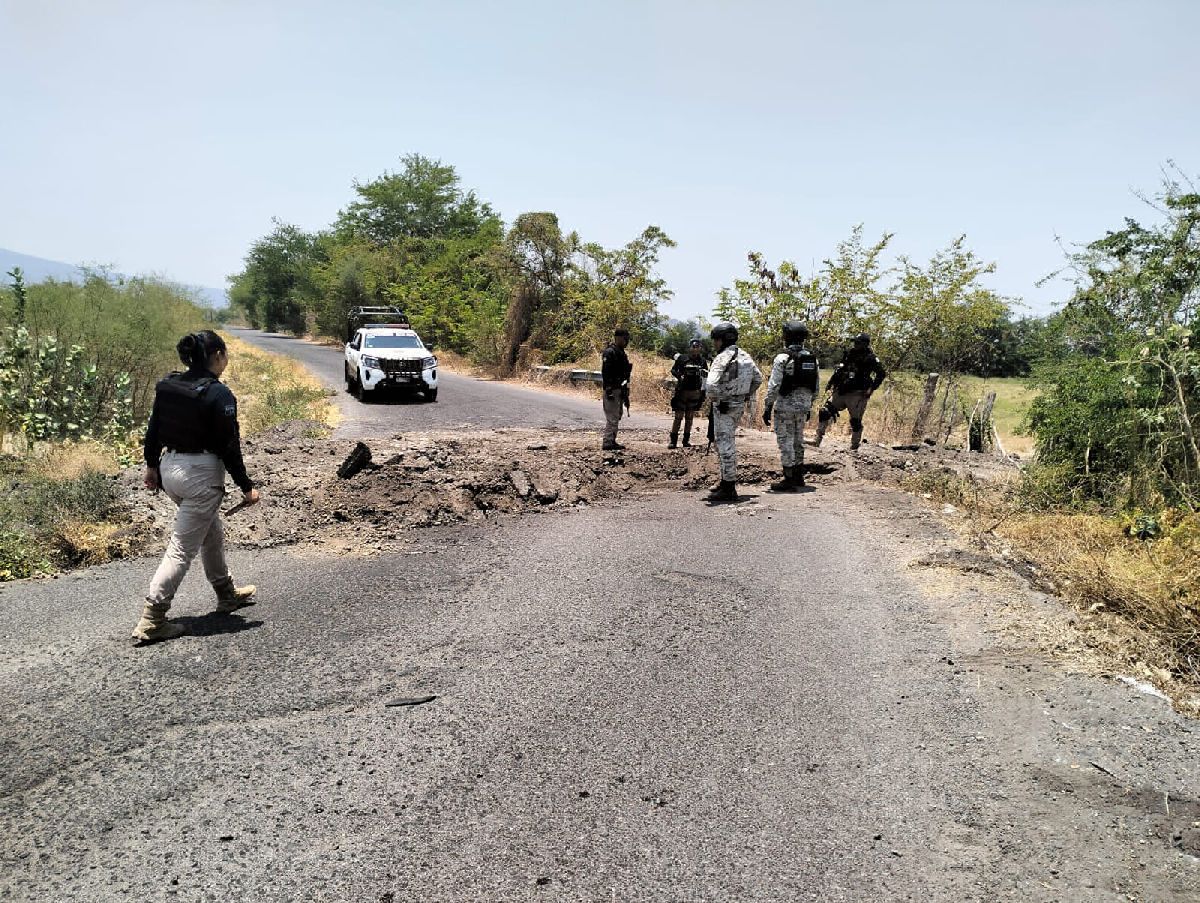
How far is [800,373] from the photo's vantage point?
9.14 metres

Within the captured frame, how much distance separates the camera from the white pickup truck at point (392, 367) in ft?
61.7

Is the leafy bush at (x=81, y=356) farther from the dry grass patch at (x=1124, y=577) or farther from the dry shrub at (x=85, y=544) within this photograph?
the dry grass patch at (x=1124, y=577)

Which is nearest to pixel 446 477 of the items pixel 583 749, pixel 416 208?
pixel 583 749

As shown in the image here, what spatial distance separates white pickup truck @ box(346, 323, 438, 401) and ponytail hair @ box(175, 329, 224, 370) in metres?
14.1

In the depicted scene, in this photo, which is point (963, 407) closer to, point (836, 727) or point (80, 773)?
point (836, 727)

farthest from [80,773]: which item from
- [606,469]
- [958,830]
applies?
[606,469]

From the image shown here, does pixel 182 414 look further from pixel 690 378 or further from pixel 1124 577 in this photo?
pixel 690 378

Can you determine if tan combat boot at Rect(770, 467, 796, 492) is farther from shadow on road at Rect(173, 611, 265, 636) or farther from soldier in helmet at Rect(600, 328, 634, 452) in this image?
shadow on road at Rect(173, 611, 265, 636)

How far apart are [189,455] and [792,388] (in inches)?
260

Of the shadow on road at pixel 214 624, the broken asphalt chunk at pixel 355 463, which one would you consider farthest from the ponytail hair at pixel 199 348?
the broken asphalt chunk at pixel 355 463

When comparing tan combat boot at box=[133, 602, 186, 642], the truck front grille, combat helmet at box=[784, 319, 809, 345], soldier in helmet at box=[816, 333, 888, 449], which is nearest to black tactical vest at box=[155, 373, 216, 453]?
tan combat boot at box=[133, 602, 186, 642]

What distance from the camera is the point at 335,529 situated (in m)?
7.96

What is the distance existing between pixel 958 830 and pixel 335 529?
646 cm

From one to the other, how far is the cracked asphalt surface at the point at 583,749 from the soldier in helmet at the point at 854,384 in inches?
238
